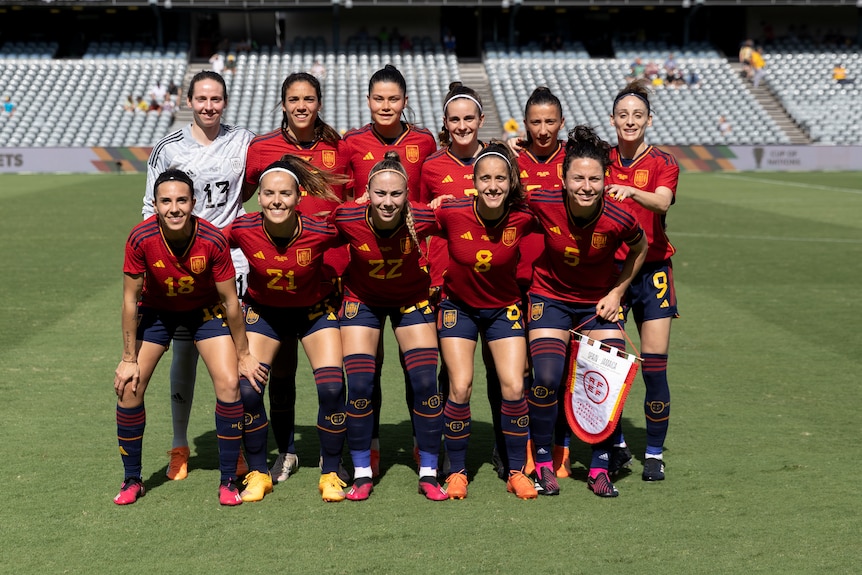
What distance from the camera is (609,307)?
529 centimetres

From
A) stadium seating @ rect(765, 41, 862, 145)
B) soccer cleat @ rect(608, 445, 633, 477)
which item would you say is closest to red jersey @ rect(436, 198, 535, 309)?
soccer cleat @ rect(608, 445, 633, 477)

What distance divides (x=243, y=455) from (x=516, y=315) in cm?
183

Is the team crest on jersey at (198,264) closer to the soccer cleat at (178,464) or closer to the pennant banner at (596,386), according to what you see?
the soccer cleat at (178,464)

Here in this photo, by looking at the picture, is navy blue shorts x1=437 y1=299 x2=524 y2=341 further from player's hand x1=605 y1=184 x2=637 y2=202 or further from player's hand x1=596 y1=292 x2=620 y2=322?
player's hand x1=605 y1=184 x2=637 y2=202

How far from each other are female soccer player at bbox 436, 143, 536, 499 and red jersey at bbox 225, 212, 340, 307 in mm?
672

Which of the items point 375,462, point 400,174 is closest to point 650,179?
point 400,174

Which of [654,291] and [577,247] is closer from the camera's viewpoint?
[577,247]

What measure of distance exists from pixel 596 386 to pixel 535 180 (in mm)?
1231

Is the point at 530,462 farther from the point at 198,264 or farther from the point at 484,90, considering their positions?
the point at 484,90

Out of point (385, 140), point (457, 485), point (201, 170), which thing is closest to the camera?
point (457, 485)

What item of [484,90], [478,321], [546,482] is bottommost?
[484,90]

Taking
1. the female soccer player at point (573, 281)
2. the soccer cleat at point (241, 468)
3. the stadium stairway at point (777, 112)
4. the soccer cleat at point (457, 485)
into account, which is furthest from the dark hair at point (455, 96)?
the stadium stairway at point (777, 112)

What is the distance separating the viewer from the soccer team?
5.06 meters

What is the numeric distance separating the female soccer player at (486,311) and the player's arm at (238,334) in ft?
3.26
